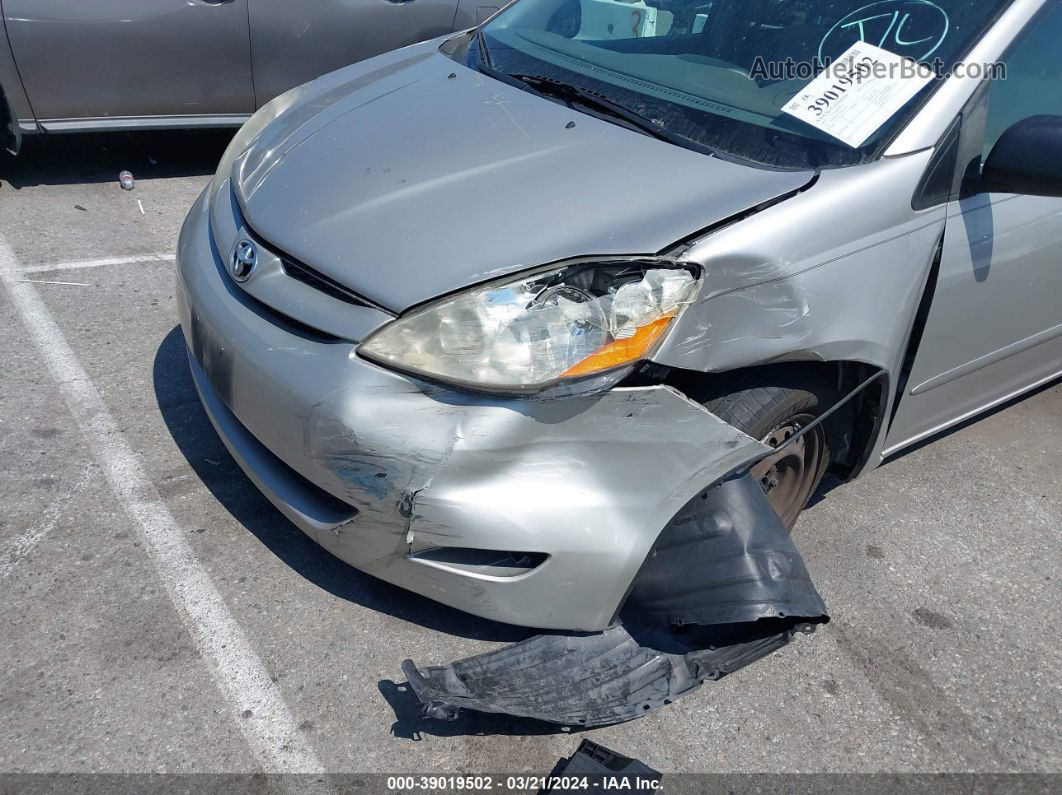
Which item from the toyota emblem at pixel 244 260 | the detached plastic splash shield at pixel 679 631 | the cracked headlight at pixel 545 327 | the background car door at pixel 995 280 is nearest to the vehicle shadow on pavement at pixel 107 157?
the toyota emblem at pixel 244 260

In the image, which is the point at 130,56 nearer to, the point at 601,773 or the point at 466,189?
the point at 466,189

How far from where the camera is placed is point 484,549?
83.3 inches

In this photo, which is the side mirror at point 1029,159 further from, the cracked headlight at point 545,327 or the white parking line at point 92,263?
the white parking line at point 92,263

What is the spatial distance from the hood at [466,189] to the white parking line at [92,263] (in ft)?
5.48

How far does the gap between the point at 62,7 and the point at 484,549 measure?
395 cm

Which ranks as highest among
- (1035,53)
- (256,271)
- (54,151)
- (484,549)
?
(1035,53)

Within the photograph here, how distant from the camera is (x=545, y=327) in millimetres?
2090

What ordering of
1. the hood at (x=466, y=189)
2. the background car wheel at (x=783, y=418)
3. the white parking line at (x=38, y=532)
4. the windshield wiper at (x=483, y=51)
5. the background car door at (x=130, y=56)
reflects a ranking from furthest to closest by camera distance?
1. the background car door at (x=130, y=56)
2. the windshield wiper at (x=483, y=51)
3. the white parking line at (x=38, y=532)
4. the background car wheel at (x=783, y=418)
5. the hood at (x=466, y=189)

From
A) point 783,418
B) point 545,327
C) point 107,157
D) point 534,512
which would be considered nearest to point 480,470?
point 534,512

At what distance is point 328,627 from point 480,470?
753 millimetres

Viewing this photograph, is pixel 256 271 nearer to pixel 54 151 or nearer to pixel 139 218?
pixel 139 218

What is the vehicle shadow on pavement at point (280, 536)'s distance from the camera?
101 inches

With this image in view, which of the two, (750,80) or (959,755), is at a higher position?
(750,80)

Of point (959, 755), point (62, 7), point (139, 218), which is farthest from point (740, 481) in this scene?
point (62, 7)
